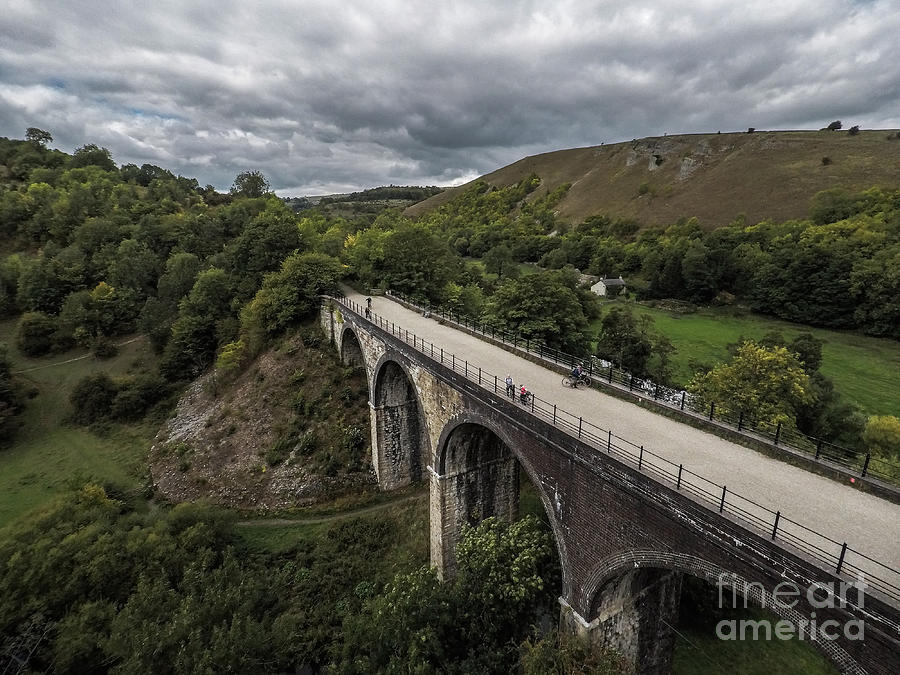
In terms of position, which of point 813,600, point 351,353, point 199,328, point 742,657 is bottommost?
point 742,657

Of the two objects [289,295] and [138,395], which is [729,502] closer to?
[289,295]

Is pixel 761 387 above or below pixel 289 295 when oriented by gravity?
below

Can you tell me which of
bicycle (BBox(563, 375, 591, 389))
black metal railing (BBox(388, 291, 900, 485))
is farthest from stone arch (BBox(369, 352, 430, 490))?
bicycle (BBox(563, 375, 591, 389))

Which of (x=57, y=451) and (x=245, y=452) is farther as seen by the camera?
(x=57, y=451)

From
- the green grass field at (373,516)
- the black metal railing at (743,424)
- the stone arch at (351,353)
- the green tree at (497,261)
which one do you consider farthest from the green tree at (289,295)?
the green tree at (497,261)

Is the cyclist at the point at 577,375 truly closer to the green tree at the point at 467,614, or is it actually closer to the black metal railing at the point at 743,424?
the black metal railing at the point at 743,424

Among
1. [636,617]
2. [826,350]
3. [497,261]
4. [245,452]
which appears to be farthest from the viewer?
[497,261]

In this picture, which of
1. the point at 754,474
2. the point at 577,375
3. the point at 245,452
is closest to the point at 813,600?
the point at 754,474
